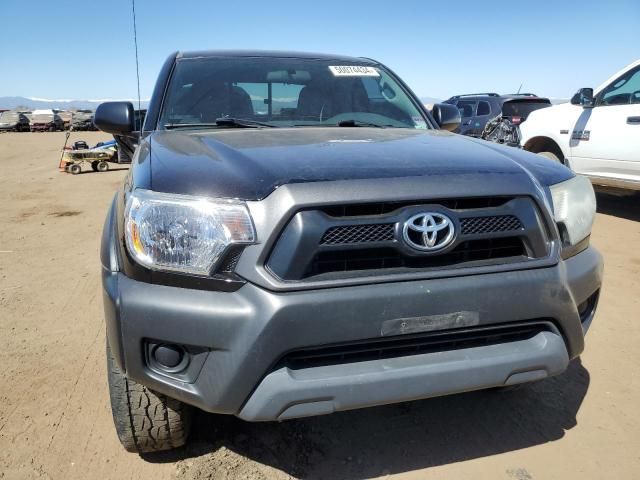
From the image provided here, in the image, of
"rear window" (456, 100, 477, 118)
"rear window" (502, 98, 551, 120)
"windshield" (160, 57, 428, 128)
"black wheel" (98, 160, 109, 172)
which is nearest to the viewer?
"windshield" (160, 57, 428, 128)

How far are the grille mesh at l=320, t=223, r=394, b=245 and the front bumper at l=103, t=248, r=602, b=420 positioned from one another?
0.50 feet

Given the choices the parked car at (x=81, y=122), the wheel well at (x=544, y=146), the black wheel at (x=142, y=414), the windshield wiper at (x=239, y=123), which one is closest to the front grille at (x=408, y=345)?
the black wheel at (x=142, y=414)

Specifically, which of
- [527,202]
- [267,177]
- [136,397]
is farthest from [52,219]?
[527,202]

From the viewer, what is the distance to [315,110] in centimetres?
304

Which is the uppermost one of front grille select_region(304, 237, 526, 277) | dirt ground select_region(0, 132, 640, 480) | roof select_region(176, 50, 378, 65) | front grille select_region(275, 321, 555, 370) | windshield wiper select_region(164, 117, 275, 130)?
roof select_region(176, 50, 378, 65)

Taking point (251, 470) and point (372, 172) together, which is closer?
point (372, 172)

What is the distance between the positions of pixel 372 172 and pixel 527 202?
1.92 feet

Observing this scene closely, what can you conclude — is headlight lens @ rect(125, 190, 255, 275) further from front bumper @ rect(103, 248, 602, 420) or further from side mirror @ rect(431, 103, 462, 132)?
side mirror @ rect(431, 103, 462, 132)

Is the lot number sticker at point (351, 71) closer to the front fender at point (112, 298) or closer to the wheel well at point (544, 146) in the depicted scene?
the front fender at point (112, 298)

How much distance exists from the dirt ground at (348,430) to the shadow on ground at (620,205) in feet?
13.3

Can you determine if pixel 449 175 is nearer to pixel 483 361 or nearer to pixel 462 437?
→ pixel 483 361

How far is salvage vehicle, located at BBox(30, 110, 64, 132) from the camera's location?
139 ft

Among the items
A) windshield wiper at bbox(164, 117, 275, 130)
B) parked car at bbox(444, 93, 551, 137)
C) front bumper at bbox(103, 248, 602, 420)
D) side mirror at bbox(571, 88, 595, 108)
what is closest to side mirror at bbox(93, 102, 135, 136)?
windshield wiper at bbox(164, 117, 275, 130)

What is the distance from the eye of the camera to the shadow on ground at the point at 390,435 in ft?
7.06
